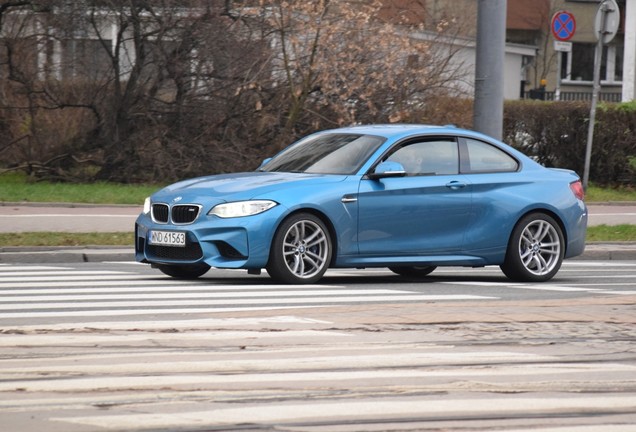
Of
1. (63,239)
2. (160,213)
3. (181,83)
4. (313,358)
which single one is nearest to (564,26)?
(181,83)

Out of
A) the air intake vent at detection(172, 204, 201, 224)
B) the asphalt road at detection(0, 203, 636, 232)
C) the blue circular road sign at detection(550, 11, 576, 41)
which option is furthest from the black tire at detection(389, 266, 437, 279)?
the blue circular road sign at detection(550, 11, 576, 41)

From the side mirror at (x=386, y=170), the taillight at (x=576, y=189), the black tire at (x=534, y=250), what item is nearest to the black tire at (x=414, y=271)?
the black tire at (x=534, y=250)

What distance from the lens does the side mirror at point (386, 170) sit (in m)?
13.8

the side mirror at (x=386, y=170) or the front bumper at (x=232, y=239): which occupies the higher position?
the side mirror at (x=386, y=170)

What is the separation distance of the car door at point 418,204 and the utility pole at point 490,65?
484cm

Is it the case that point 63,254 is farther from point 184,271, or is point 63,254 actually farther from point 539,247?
point 539,247

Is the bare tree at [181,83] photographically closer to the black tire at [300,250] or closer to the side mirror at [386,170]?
the side mirror at [386,170]

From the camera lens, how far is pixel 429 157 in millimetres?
14516

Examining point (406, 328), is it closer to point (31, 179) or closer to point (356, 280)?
point (356, 280)

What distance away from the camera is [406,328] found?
392 inches

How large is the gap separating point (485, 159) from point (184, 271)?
3.16 m

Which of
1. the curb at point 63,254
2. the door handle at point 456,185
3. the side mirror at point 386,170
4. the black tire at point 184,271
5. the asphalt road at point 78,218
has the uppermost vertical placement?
the side mirror at point 386,170

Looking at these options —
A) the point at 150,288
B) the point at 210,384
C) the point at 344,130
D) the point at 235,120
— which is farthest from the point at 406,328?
the point at 235,120

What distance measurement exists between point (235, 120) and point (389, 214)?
15242 millimetres
